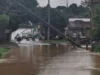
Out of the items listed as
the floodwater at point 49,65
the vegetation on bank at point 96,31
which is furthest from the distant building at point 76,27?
the floodwater at point 49,65

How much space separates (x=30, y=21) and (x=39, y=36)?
16562mm

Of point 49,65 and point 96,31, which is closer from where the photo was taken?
point 49,65

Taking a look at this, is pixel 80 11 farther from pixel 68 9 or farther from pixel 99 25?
pixel 99 25

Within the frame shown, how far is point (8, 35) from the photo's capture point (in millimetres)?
64938

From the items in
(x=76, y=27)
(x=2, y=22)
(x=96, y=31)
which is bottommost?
(x=96, y=31)

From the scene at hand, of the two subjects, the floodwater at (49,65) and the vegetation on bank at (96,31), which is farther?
the vegetation on bank at (96,31)

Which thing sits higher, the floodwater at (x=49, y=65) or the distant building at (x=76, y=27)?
the distant building at (x=76, y=27)

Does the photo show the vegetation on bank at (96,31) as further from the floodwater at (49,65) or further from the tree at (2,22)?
the tree at (2,22)

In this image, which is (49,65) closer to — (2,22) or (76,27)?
(2,22)

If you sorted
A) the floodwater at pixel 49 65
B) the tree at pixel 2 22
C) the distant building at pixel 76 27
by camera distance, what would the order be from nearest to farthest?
the floodwater at pixel 49 65, the tree at pixel 2 22, the distant building at pixel 76 27

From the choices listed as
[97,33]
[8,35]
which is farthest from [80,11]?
[97,33]

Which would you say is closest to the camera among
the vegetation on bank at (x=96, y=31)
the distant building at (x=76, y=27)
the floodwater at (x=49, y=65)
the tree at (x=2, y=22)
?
the floodwater at (x=49, y=65)

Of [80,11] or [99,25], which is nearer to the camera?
[99,25]

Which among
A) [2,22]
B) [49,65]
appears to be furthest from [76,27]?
Result: [49,65]
